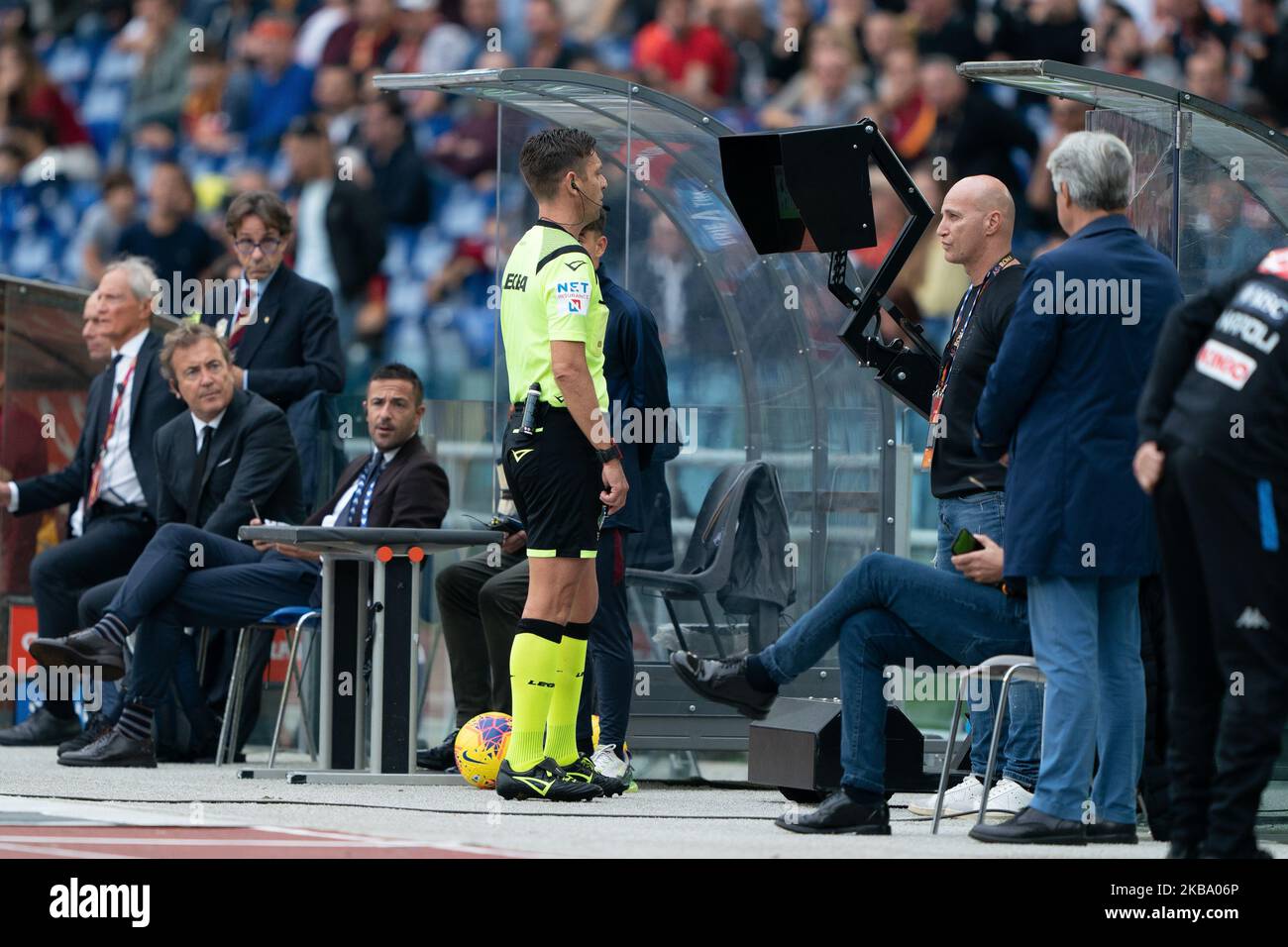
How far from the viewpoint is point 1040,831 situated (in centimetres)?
607

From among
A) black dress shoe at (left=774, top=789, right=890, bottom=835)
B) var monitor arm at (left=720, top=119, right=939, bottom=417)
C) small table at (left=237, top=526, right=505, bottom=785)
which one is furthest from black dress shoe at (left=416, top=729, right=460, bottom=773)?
black dress shoe at (left=774, top=789, right=890, bottom=835)

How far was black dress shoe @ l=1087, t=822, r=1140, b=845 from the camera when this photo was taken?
20.1ft

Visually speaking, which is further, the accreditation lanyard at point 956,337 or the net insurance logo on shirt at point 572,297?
the net insurance logo on shirt at point 572,297

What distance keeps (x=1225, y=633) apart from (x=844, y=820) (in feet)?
5.71

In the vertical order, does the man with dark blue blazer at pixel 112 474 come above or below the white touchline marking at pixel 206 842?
above

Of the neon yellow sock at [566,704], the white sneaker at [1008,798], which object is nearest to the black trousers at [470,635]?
the neon yellow sock at [566,704]

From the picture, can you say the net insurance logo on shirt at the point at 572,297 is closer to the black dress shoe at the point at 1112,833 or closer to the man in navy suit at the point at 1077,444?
the man in navy suit at the point at 1077,444

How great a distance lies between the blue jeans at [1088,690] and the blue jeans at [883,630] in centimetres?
31

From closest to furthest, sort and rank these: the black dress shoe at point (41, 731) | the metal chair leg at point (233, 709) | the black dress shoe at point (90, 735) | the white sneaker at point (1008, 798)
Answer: the white sneaker at point (1008, 798), the black dress shoe at point (90, 735), the metal chair leg at point (233, 709), the black dress shoe at point (41, 731)

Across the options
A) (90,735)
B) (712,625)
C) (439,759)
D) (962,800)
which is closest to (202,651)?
(90,735)

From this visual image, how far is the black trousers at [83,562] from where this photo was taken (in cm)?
998

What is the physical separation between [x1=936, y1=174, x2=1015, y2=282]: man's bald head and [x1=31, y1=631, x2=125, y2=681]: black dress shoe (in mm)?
3822

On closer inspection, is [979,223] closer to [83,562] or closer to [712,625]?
[712,625]
